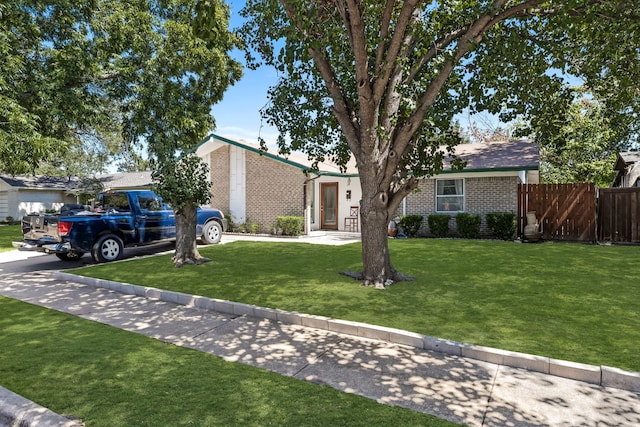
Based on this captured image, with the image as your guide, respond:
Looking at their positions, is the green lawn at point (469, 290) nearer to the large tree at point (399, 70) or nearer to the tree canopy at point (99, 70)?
the large tree at point (399, 70)

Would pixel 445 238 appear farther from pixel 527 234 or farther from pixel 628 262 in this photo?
pixel 628 262

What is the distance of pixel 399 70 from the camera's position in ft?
24.2

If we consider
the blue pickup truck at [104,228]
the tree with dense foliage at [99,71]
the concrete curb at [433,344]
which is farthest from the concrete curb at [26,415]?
the tree with dense foliage at [99,71]

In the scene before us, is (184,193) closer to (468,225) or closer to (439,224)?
(439,224)

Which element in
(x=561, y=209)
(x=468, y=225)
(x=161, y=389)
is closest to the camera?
(x=161, y=389)

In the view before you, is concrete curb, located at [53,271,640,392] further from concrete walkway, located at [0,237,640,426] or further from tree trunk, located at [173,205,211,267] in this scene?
tree trunk, located at [173,205,211,267]

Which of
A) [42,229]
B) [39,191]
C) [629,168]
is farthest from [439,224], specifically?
[39,191]

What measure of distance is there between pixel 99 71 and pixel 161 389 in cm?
1475

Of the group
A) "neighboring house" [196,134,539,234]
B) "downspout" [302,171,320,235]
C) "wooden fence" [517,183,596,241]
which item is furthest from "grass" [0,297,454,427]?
"wooden fence" [517,183,596,241]

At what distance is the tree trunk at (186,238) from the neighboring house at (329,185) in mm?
5805

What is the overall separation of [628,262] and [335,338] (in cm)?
869

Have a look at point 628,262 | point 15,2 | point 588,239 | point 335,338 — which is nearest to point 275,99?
point 335,338

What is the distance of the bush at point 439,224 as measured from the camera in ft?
51.1

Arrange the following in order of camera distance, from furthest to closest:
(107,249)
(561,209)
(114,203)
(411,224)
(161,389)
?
(411,224)
(561,209)
(114,203)
(107,249)
(161,389)
